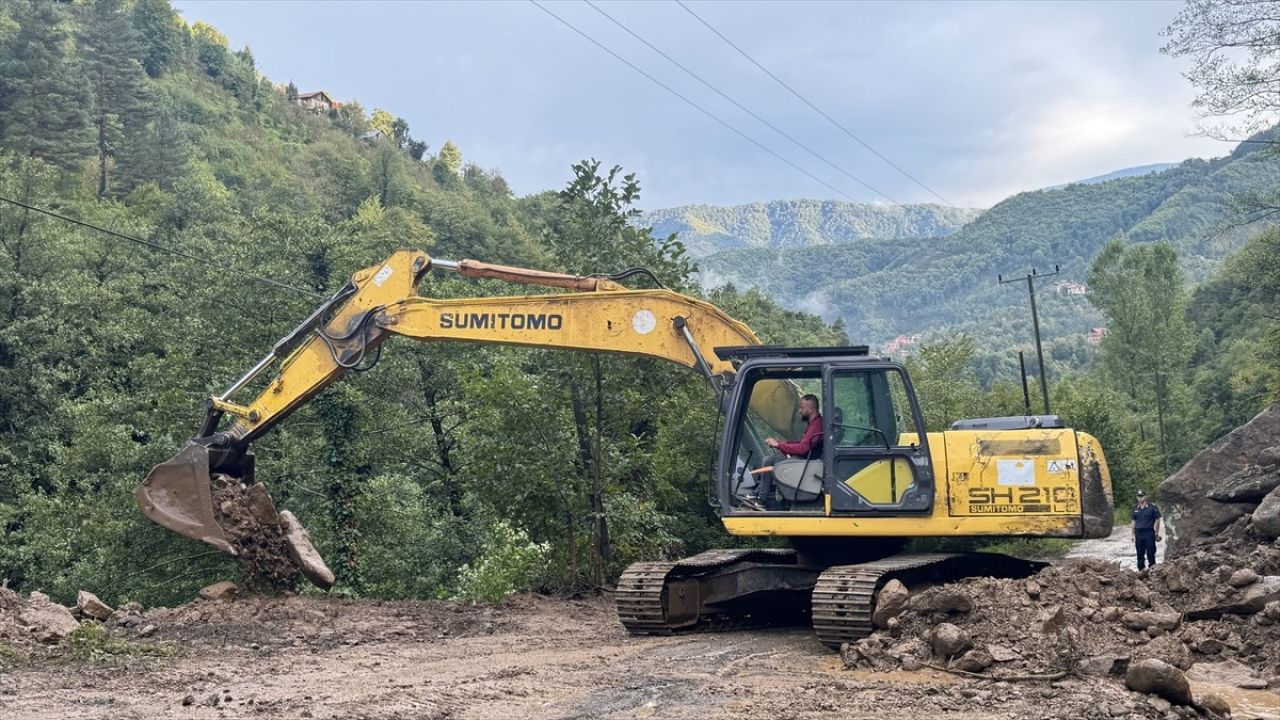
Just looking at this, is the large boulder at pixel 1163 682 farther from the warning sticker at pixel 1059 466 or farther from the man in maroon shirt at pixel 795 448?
the man in maroon shirt at pixel 795 448

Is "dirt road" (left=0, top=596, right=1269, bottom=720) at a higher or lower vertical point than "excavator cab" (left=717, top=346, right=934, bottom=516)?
lower

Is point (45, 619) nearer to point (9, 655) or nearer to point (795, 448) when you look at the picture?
point (9, 655)

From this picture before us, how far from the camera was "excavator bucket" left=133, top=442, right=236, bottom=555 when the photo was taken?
467 inches

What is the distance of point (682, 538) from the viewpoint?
19516 millimetres

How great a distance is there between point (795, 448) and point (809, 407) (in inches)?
15.3

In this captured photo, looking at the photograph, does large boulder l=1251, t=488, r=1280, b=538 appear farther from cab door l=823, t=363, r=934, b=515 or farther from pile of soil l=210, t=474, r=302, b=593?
pile of soil l=210, t=474, r=302, b=593

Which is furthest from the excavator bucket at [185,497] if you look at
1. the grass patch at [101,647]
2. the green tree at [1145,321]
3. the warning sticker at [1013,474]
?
the green tree at [1145,321]

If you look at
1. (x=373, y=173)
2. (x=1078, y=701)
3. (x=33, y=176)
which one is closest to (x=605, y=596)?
(x=1078, y=701)

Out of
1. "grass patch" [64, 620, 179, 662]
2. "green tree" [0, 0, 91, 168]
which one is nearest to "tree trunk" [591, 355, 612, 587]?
"grass patch" [64, 620, 179, 662]

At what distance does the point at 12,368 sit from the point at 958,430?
88.4 ft

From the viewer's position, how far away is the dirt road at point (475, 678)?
7.41 m

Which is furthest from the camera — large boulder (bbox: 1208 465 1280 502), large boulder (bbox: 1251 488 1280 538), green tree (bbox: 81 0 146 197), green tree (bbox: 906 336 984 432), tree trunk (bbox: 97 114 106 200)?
green tree (bbox: 81 0 146 197)

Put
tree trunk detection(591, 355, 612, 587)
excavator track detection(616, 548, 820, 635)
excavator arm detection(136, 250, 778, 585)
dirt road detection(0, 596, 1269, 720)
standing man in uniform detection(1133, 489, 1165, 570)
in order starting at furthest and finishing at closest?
standing man in uniform detection(1133, 489, 1165, 570) → tree trunk detection(591, 355, 612, 587) → excavator arm detection(136, 250, 778, 585) → excavator track detection(616, 548, 820, 635) → dirt road detection(0, 596, 1269, 720)

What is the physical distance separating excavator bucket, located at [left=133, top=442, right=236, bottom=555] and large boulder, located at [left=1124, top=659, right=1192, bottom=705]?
340 inches
